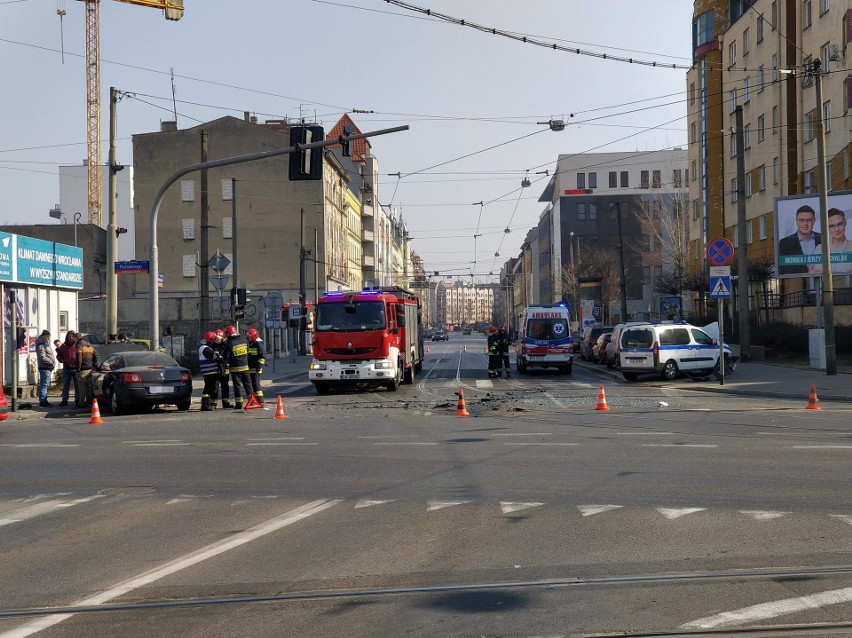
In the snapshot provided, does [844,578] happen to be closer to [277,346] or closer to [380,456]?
[380,456]

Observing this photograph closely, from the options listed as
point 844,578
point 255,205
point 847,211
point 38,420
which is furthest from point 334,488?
point 255,205

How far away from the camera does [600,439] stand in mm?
14430

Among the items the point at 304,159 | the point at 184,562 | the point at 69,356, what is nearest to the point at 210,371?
the point at 69,356

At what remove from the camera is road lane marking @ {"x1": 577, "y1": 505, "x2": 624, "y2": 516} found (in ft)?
28.6

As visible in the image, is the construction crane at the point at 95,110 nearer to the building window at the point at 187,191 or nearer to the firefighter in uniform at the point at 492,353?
the building window at the point at 187,191

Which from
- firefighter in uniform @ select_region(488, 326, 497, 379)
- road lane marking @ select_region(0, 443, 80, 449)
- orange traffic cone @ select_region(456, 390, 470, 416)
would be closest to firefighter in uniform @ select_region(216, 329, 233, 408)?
orange traffic cone @ select_region(456, 390, 470, 416)

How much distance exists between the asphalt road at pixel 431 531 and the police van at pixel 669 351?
12829 millimetres

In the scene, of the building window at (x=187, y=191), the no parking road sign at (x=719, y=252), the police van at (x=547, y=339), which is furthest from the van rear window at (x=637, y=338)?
the building window at (x=187, y=191)

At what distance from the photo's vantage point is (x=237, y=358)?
70.7 feet

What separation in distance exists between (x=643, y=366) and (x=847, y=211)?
10679 mm

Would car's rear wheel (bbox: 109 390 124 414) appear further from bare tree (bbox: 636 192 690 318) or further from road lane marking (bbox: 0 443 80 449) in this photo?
bare tree (bbox: 636 192 690 318)

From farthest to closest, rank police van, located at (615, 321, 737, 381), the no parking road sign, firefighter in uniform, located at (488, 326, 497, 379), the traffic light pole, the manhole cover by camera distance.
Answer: firefighter in uniform, located at (488, 326, 497, 379)
police van, located at (615, 321, 737, 381)
the no parking road sign
the traffic light pole
the manhole cover

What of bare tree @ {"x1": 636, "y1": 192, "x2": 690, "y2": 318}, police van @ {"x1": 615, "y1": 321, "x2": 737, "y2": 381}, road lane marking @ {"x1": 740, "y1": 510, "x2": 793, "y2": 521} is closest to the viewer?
road lane marking @ {"x1": 740, "y1": 510, "x2": 793, "y2": 521}

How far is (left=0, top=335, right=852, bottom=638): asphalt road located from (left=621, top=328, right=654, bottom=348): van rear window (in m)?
12.9
